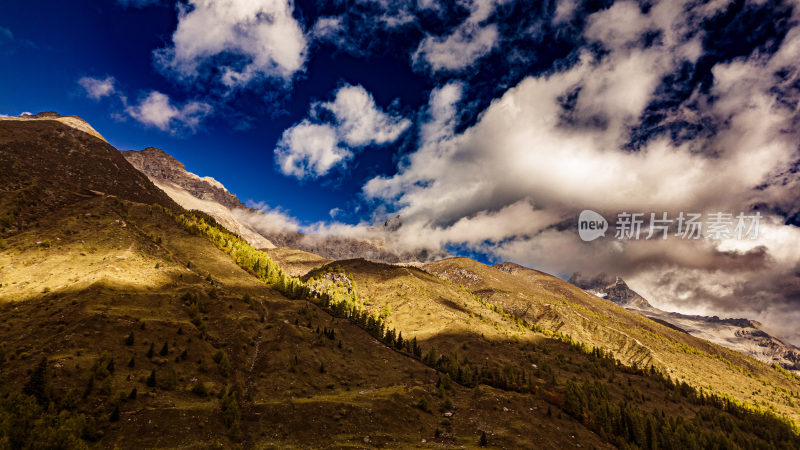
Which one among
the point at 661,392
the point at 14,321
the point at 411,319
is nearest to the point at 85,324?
the point at 14,321

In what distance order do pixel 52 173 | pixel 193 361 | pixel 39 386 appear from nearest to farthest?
pixel 39 386
pixel 193 361
pixel 52 173

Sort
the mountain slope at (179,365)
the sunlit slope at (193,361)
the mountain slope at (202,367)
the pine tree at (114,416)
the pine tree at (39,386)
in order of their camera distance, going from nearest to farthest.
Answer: the pine tree at (39,386) < the pine tree at (114,416) < the mountain slope at (179,365) < the mountain slope at (202,367) < the sunlit slope at (193,361)

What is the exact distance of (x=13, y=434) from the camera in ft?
87.8

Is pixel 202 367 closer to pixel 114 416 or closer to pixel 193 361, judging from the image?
pixel 193 361

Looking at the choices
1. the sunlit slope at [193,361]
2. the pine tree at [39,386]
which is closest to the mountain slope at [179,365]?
the pine tree at [39,386]

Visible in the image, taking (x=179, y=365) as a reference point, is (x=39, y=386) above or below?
above

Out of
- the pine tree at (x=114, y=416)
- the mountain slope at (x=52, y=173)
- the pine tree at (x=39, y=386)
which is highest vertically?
the mountain slope at (x=52, y=173)

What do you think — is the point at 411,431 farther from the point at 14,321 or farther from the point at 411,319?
the point at 411,319

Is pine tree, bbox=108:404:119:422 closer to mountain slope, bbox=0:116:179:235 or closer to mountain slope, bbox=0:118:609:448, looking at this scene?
mountain slope, bbox=0:118:609:448

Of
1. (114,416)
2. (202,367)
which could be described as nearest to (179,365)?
(202,367)

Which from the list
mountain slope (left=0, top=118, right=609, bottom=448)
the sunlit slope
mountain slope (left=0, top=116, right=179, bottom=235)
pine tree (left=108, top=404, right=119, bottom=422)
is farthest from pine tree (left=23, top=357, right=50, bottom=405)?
mountain slope (left=0, top=116, right=179, bottom=235)

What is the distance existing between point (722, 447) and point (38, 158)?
28003cm

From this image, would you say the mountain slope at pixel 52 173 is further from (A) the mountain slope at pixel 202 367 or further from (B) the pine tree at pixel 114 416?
(B) the pine tree at pixel 114 416

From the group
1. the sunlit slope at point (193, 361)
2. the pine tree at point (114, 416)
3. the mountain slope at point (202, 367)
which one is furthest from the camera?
the sunlit slope at point (193, 361)
